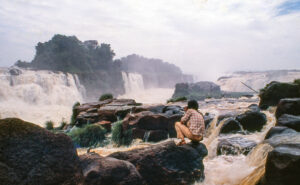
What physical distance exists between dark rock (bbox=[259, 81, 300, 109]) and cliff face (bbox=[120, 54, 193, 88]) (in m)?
94.7

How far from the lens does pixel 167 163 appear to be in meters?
6.66

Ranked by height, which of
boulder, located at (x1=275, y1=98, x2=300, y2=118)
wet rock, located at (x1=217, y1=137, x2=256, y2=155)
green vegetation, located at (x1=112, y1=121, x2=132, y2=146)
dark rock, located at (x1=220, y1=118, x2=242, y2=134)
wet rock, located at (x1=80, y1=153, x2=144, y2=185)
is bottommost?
green vegetation, located at (x1=112, y1=121, x2=132, y2=146)

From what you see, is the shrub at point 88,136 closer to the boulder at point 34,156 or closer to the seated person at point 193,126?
the seated person at point 193,126

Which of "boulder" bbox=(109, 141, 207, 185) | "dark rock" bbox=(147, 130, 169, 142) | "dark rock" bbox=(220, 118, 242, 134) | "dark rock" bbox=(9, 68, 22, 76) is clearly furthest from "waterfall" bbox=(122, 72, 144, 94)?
"boulder" bbox=(109, 141, 207, 185)

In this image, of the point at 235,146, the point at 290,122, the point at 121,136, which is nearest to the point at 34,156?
the point at 235,146

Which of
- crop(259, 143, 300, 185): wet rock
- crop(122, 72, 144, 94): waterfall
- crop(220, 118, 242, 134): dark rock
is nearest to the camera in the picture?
crop(259, 143, 300, 185): wet rock

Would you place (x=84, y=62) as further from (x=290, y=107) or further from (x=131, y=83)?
(x=290, y=107)

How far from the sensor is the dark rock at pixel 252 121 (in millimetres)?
12562

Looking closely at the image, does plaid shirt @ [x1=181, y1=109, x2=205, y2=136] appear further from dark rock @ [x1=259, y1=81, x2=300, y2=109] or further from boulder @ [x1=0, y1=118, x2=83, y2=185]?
dark rock @ [x1=259, y1=81, x2=300, y2=109]

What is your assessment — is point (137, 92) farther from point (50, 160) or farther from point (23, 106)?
point (50, 160)

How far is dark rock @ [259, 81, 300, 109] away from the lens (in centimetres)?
1886

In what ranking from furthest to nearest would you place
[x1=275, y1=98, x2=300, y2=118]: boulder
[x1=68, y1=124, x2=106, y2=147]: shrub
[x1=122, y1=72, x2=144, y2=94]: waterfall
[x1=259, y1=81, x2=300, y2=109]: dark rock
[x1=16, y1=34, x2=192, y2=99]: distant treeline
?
[x1=122, y1=72, x2=144, y2=94]: waterfall
[x1=16, y1=34, x2=192, y2=99]: distant treeline
[x1=259, y1=81, x2=300, y2=109]: dark rock
[x1=68, y1=124, x2=106, y2=147]: shrub
[x1=275, y1=98, x2=300, y2=118]: boulder

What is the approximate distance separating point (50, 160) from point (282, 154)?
4.35 m

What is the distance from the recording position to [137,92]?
288ft
